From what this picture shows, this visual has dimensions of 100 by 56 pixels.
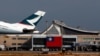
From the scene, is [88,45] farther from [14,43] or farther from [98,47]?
[14,43]

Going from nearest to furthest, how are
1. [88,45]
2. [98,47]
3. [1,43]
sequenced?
[98,47]
[88,45]
[1,43]

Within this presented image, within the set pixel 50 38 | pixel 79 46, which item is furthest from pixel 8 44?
pixel 79 46

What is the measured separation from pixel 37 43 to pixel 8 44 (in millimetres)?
12209

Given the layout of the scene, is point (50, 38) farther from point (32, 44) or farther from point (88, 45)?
point (88, 45)

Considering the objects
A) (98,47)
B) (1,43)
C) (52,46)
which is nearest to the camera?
(98,47)

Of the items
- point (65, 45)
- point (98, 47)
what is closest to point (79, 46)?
point (98, 47)

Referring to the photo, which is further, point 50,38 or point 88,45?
point 50,38

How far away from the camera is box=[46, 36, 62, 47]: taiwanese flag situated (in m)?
189

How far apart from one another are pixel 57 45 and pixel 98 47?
130 feet

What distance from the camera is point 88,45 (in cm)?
16425

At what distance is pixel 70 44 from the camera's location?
652 ft

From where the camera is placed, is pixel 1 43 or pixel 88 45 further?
pixel 1 43

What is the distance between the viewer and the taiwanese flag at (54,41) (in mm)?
188512

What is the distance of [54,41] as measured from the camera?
624 feet
